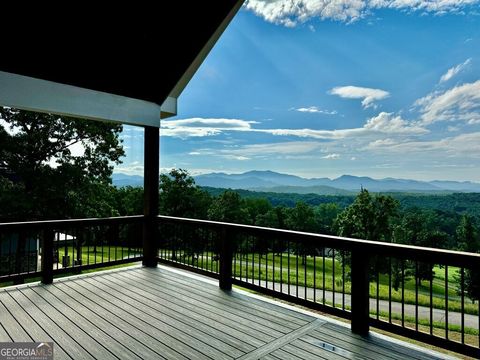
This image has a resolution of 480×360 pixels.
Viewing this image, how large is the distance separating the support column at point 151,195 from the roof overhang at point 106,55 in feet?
1.28

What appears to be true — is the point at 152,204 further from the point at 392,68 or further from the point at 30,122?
the point at 392,68

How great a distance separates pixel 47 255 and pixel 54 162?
33.1ft

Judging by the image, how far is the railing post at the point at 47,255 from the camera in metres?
4.42

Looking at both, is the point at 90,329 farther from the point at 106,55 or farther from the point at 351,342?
the point at 106,55

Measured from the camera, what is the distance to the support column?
17.9 feet

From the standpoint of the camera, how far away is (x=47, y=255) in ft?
14.6

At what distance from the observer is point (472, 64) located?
111 ft

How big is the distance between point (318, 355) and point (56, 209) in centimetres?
1281

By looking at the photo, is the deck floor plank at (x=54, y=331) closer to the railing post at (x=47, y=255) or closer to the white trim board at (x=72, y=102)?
the railing post at (x=47, y=255)

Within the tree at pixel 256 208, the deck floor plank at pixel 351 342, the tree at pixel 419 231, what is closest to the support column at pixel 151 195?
the deck floor plank at pixel 351 342

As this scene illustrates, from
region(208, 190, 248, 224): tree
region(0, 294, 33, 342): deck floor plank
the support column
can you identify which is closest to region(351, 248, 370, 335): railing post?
region(0, 294, 33, 342): deck floor plank

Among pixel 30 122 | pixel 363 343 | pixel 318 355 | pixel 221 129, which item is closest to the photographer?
pixel 318 355

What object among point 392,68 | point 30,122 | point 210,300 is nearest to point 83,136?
point 30,122

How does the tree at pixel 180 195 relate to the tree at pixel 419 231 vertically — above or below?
above
